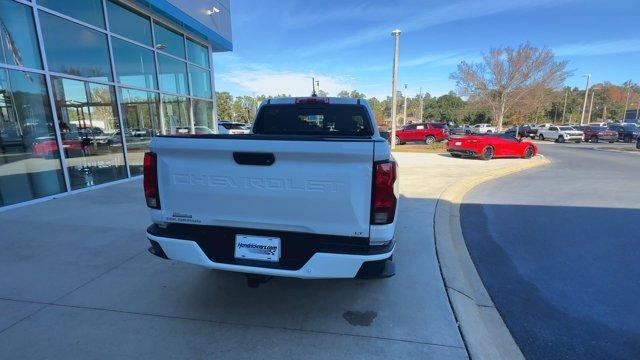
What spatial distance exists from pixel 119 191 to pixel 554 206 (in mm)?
9868

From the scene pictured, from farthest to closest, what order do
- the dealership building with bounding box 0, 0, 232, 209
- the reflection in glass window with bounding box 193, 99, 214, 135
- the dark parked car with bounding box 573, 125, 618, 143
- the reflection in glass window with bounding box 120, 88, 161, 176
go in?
the dark parked car with bounding box 573, 125, 618, 143, the reflection in glass window with bounding box 193, 99, 214, 135, the reflection in glass window with bounding box 120, 88, 161, 176, the dealership building with bounding box 0, 0, 232, 209

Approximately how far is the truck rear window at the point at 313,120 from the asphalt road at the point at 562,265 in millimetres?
2426

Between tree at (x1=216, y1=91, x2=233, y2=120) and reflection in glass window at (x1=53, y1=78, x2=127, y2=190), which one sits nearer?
reflection in glass window at (x1=53, y1=78, x2=127, y2=190)

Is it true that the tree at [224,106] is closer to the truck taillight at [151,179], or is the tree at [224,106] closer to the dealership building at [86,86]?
the dealership building at [86,86]

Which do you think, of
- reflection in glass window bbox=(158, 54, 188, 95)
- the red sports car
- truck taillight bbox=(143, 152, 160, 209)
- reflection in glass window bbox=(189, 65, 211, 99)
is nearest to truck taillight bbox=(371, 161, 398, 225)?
truck taillight bbox=(143, 152, 160, 209)

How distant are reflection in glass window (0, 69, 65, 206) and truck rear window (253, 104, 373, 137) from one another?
563 centimetres

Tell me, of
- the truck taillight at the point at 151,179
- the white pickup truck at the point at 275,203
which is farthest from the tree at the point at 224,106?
the white pickup truck at the point at 275,203

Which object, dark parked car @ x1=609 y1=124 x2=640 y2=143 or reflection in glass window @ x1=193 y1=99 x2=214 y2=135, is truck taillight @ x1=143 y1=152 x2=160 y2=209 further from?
dark parked car @ x1=609 y1=124 x2=640 y2=143

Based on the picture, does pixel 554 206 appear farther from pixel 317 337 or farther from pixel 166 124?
pixel 166 124

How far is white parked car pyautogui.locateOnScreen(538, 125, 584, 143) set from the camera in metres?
32.5

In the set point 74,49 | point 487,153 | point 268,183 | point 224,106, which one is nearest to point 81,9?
point 74,49

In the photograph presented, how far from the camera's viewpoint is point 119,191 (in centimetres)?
808

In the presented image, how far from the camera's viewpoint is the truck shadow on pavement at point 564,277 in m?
2.82

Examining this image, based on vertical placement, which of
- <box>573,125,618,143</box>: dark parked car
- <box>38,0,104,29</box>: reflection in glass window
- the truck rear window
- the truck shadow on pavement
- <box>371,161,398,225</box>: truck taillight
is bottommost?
<box>573,125,618,143</box>: dark parked car
